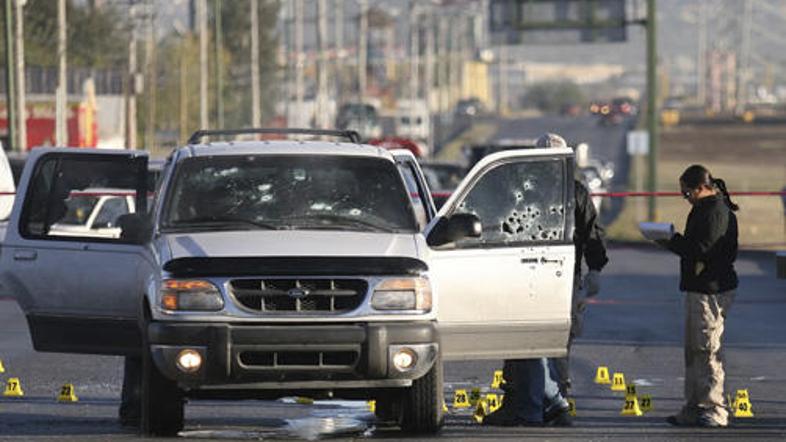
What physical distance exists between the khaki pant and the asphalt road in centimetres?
20

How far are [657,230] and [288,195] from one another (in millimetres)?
2466

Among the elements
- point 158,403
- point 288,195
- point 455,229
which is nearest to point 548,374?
point 455,229

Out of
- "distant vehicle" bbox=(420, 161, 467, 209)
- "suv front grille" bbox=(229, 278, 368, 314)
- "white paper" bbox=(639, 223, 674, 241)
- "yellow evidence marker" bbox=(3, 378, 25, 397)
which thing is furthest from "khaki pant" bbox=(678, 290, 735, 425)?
"distant vehicle" bbox=(420, 161, 467, 209)

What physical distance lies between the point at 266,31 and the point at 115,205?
10244 centimetres

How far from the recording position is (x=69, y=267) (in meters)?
14.4

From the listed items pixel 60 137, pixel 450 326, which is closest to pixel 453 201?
pixel 450 326

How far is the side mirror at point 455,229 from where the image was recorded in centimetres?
1360

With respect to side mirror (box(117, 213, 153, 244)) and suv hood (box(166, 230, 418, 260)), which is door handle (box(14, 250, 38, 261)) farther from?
suv hood (box(166, 230, 418, 260))

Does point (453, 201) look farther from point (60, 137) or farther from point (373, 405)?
point (60, 137)

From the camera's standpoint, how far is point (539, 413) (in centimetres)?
1487

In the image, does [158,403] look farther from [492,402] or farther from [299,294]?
[492,402]

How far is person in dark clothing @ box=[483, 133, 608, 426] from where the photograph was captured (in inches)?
585

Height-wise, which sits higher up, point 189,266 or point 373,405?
point 189,266

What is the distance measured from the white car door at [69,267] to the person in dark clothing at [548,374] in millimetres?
2532
